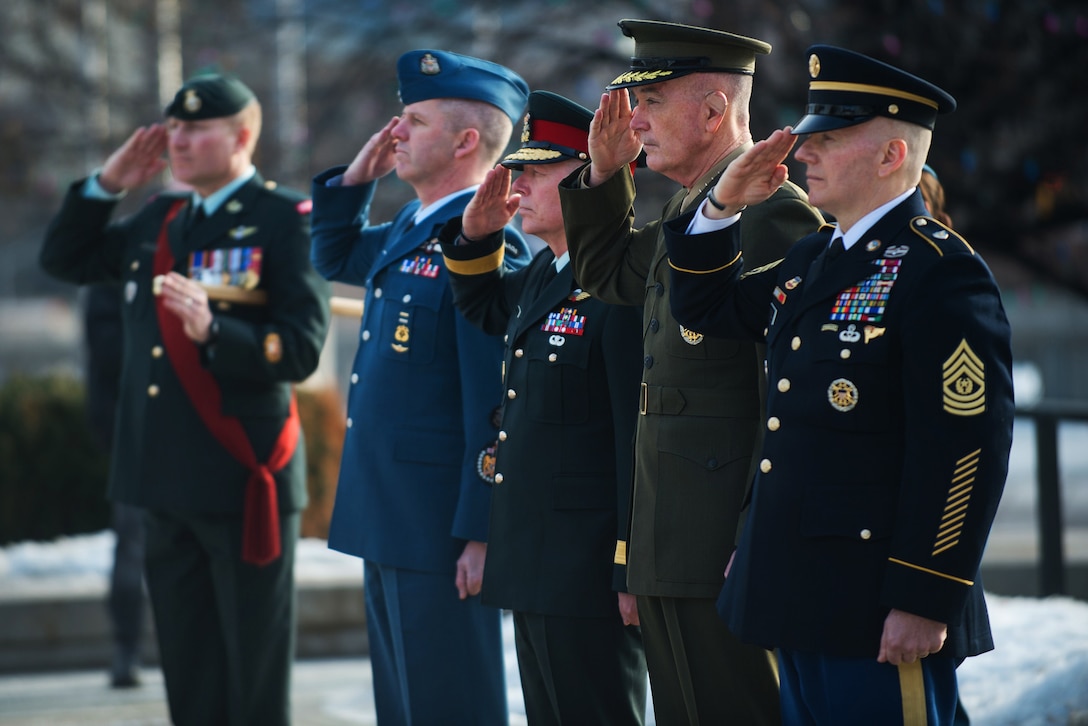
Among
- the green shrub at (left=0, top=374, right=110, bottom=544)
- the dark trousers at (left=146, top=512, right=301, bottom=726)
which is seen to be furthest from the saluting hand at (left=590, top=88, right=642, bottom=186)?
the green shrub at (left=0, top=374, right=110, bottom=544)

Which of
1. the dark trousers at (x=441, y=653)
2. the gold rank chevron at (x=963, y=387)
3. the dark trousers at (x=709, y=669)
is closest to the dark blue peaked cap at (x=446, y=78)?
the dark trousers at (x=441, y=653)

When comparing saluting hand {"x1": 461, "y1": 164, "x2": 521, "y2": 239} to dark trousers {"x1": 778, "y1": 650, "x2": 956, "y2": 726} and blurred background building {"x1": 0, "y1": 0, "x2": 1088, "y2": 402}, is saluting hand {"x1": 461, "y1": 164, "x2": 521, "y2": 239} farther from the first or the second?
blurred background building {"x1": 0, "y1": 0, "x2": 1088, "y2": 402}

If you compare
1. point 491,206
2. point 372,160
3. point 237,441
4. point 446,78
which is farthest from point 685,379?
point 237,441

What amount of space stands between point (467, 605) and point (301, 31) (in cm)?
978

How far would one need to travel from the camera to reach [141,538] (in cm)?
726

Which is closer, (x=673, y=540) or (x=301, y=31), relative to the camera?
(x=673, y=540)

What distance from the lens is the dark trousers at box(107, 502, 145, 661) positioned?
724cm

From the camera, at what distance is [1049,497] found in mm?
7398

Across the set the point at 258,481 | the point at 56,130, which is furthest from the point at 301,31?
the point at 258,481

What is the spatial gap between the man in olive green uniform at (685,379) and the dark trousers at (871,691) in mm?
351

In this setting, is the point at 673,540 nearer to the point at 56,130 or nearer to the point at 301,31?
the point at 301,31

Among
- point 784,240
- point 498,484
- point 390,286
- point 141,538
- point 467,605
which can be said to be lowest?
point 141,538

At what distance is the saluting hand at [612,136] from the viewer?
3.78m

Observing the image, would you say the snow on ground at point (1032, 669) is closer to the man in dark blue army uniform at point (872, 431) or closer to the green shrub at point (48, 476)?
the man in dark blue army uniform at point (872, 431)
